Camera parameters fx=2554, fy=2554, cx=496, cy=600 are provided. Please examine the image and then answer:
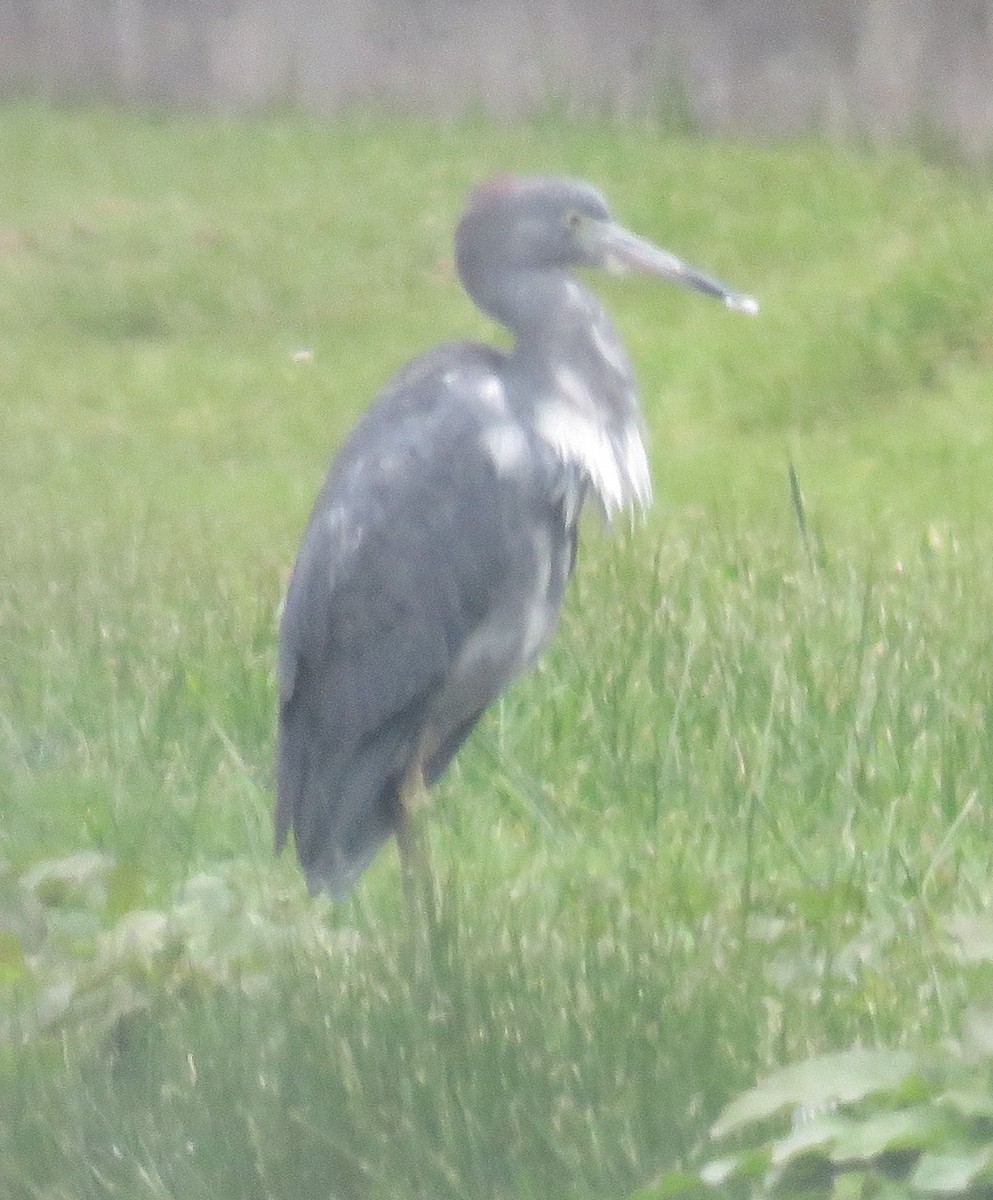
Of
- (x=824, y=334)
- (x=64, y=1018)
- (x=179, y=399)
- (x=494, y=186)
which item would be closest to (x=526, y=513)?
(x=494, y=186)

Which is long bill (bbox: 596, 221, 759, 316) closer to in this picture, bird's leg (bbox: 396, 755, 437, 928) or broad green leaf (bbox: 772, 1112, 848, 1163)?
bird's leg (bbox: 396, 755, 437, 928)

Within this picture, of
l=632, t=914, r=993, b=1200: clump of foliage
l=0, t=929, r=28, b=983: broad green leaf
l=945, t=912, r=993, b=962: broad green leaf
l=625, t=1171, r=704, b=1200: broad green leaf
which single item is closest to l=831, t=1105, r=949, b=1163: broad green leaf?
l=632, t=914, r=993, b=1200: clump of foliage

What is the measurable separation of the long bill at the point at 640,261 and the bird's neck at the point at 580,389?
8 centimetres

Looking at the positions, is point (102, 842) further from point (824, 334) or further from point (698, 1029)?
point (824, 334)

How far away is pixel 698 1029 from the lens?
306 centimetres

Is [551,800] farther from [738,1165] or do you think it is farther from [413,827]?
[738,1165]

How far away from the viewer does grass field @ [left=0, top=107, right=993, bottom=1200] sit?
118 inches

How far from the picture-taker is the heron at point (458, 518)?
3.94 metres

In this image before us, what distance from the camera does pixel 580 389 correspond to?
13.3ft

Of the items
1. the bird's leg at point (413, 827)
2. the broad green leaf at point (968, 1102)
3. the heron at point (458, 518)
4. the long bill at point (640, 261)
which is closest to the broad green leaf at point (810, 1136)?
the broad green leaf at point (968, 1102)

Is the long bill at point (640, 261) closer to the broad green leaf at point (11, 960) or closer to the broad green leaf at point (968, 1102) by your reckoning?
the broad green leaf at point (11, 960)

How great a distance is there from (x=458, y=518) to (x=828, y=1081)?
1583 mm

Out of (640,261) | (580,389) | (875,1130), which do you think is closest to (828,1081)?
(875,1130)

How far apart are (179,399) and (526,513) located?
20.8ft
